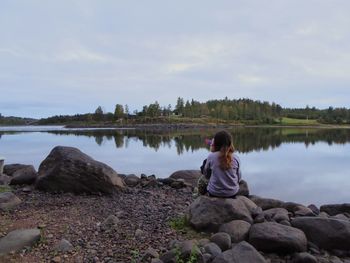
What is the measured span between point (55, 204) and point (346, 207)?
8.89 metres

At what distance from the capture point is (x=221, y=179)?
9102mm

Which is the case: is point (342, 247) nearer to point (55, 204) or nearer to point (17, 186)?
point (55, 204)

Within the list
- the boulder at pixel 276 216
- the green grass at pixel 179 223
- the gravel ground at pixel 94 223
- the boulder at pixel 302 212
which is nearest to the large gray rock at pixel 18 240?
the gravel ground at pixel 94 223

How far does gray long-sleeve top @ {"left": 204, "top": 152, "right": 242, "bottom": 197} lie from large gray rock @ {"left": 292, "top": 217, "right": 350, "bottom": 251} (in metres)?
1.71

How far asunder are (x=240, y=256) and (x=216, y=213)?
1.79 metres

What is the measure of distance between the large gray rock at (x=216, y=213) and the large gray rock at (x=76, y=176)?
444 centimetres

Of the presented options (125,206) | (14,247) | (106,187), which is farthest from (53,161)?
(14,247)

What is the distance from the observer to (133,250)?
25.6 ft

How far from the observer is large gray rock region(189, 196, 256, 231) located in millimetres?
8727

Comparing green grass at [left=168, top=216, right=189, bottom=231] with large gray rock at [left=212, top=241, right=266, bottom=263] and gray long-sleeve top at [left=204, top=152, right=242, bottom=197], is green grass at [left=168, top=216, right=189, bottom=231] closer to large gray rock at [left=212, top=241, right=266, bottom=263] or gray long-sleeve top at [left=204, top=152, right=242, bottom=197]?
gray long-sleeve top at [left=204, top=152, right=242, bottom=197]

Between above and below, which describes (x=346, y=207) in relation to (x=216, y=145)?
below

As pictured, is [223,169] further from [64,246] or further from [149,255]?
[64,246]

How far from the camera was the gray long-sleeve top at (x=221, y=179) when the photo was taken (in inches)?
359

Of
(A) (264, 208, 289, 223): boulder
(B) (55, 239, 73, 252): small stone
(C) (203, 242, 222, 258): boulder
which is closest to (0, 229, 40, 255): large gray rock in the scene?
(B) (55, 239, 73, 252): small stone
